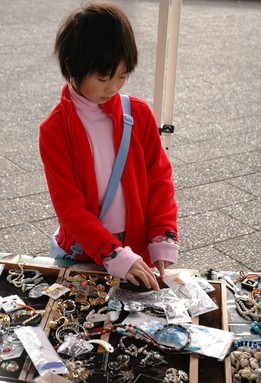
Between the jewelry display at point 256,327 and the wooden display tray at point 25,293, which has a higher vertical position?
the wooden display tray at point 25,293

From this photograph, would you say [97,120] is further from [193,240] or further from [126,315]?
[193,240]

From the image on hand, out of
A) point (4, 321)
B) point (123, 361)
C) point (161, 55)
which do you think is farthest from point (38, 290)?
point (161, 55)

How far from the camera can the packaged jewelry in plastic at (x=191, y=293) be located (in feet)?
6.15

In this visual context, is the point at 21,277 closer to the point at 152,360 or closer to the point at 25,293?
the point at 25,293

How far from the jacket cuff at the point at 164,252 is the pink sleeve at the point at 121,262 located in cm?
15

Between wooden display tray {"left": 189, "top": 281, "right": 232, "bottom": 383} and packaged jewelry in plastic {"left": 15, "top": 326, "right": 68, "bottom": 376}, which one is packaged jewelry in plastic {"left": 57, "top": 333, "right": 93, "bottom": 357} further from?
wooden display tray {"left": 189, "top": 281, "right": 232, "bottom": 383}

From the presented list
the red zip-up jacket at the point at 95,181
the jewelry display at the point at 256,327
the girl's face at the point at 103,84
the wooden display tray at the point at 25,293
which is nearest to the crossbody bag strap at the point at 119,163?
the red zip-up jacket at the point at 95,181

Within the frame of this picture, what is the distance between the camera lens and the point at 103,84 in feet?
6.10

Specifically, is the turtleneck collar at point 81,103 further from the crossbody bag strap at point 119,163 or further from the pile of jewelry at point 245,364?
the pile of jewelry at point 245,364

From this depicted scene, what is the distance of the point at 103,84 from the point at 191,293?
672 millimetres

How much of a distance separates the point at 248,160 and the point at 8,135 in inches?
67.2

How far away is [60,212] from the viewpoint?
2027mm

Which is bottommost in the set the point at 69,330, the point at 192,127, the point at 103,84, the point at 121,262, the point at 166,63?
the point at 192,127

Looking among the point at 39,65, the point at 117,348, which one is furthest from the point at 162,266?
the point at 39,65
